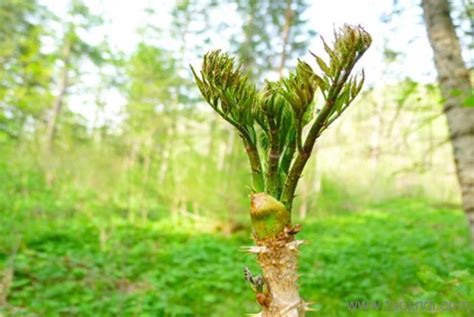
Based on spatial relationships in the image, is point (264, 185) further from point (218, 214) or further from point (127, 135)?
point (127, 135)

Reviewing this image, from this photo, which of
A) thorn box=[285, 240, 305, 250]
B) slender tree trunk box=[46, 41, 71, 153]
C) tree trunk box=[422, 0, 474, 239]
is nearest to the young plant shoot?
thorn box=[285, 240, 305, 250]

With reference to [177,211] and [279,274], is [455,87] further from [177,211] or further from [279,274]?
[177,211]

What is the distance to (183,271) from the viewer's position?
5824 mm

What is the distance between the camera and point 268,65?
12.4 meters

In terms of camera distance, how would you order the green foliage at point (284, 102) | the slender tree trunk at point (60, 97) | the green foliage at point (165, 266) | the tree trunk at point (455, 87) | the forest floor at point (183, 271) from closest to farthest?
1. the green foliage at point (284, 102)
2. the tree trunk at point (455, 87)
3. the forest floor at point (183, 271)
4. the green foliage at point (165, 266)
5. the slender tree trunk at point (60, 97)

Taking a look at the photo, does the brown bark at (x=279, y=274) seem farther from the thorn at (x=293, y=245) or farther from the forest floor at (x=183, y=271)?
the forest floor at (x=183, y=271)

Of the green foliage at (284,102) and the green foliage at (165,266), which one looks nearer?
the green foliage at (284,102)

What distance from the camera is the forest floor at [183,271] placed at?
13.8 feet

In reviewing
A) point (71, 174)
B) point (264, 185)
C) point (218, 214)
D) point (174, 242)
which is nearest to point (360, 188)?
point (218, 214)

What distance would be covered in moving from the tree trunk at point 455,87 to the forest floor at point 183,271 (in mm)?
873

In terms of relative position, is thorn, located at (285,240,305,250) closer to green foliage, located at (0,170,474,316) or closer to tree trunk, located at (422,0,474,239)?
green foliage, located at (0,170,474,316)

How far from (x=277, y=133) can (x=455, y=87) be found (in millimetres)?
2886

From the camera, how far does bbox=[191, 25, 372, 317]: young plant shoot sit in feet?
3.01

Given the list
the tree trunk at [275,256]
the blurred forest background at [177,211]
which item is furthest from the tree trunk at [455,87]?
the tree trunk at [275,256]
